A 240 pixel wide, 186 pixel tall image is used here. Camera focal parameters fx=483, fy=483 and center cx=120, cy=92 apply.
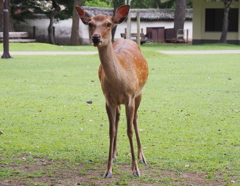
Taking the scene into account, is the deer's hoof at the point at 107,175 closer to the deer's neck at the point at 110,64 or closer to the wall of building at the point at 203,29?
the deer's neck at the point at 110,64

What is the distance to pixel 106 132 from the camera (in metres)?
7.00

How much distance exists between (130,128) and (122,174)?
496 millimetres

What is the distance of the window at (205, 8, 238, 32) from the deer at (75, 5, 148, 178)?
1185 inches

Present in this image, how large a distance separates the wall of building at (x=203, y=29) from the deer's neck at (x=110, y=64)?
30.4 metres

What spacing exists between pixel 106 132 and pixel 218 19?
29255mm

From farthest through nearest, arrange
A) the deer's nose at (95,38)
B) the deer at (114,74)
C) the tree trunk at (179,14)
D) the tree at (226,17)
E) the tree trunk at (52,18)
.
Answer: the tree trunk at (179,14) < the tree trunk at (52,18) < the tree at (226,17) < the deer at (114,74) < the deer's nose at (95,38)

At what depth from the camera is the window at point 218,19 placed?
34.6m

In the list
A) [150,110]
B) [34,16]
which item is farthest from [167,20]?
[150,110]

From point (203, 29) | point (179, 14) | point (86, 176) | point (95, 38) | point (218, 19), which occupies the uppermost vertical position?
point (179, 14)

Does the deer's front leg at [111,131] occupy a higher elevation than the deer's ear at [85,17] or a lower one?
lower

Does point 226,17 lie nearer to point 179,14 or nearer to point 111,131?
point 179,14

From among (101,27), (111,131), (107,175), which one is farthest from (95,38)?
(107,175)

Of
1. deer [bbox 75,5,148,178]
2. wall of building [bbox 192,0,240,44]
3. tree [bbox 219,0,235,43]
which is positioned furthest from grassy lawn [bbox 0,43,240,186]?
wall of building [bbox 192,0,240,44]

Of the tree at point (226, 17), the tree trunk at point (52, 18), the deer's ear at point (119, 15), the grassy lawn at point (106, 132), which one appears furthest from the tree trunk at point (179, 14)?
the deer's ear at point (119, 15)
